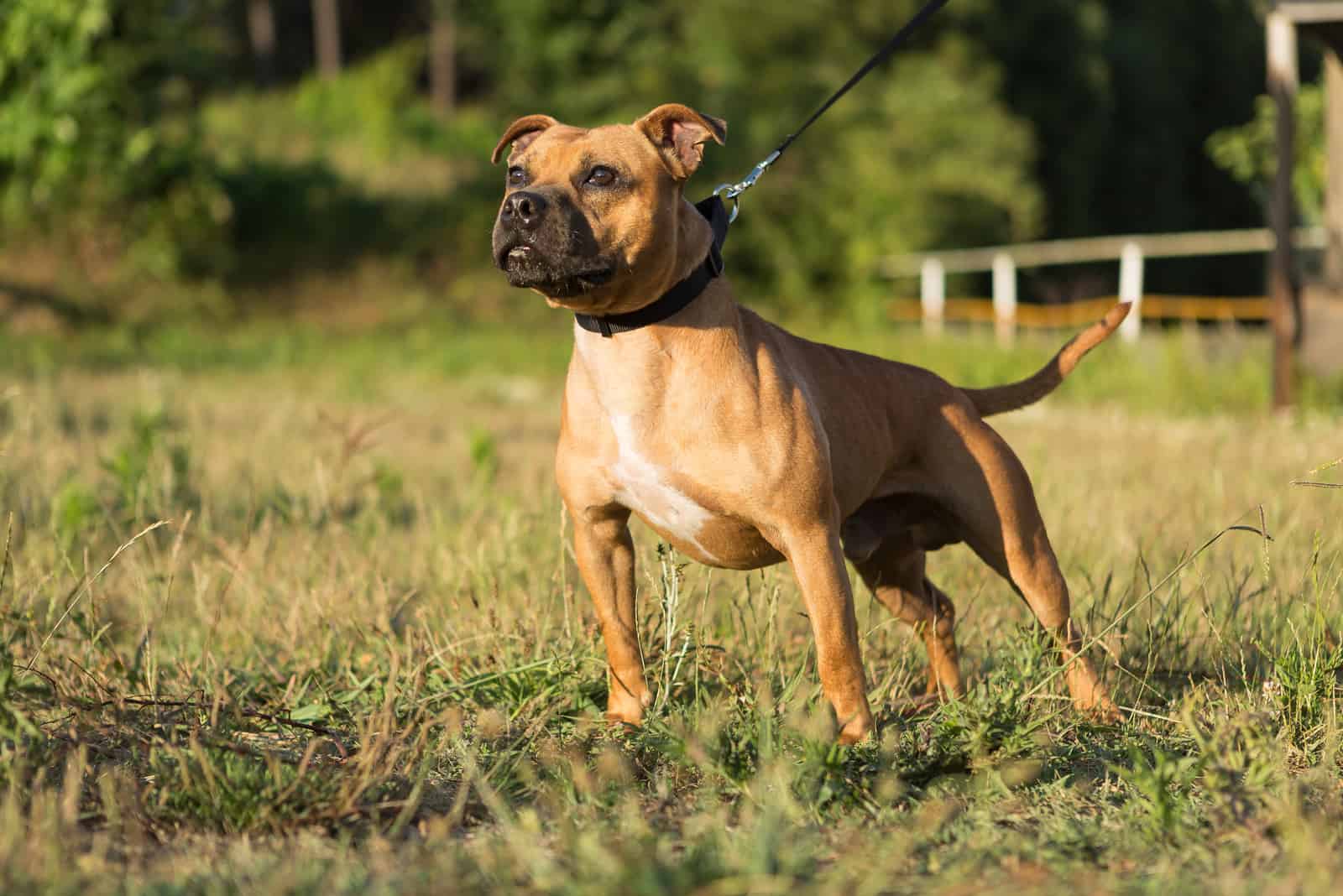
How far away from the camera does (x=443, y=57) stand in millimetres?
33594

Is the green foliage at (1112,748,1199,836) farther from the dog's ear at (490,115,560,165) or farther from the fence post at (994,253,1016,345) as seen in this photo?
the fence post at (994,253,1016,345)

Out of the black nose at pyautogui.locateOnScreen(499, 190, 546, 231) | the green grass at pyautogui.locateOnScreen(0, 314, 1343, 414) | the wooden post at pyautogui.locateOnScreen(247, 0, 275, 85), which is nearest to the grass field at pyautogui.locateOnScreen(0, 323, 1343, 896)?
the black nose at pyautogui.locateOnScreen(499, 190, 546, 231)

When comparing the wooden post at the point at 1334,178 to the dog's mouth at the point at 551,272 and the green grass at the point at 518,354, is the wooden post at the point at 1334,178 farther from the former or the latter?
the dog's mouth at the point at 551,272

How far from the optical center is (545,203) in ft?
11.4

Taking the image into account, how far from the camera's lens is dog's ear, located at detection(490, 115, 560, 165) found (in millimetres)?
4043

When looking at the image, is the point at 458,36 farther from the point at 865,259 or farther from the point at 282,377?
the point at 282,377

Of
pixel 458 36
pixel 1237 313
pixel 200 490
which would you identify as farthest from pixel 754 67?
pixel 200 490

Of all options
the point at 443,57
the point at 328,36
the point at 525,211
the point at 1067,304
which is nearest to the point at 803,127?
the point at 525,211

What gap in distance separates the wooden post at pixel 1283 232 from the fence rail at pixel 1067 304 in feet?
10.8

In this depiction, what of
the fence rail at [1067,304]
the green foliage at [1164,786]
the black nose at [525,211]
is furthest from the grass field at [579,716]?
the fence rail at [1067,304]

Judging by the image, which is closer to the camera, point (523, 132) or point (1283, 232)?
point (523, 132)

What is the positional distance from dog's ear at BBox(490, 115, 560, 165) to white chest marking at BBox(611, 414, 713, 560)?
0.98 m

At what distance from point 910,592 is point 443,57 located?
31212 millimetres

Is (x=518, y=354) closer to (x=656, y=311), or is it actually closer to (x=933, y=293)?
(x=933, y=293)
